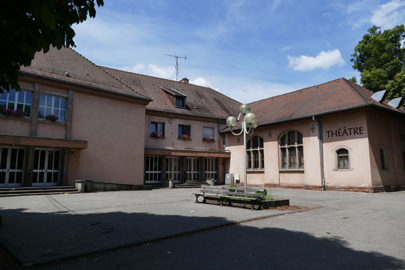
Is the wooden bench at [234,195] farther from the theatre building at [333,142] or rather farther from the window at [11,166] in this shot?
the window at [11,166]

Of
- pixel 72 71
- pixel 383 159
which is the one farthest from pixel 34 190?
pixel 383 159

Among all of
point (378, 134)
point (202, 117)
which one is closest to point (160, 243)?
point (378, 134)

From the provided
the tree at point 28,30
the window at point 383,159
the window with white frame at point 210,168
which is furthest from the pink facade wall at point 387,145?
the tree at point 28,30

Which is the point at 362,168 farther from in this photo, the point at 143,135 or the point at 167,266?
the point at 167,266

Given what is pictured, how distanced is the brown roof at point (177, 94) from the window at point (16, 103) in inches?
306

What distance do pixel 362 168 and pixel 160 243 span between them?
1431cm

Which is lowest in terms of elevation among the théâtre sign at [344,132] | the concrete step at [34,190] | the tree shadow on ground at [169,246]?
the tree shadow on ground at [169,246]

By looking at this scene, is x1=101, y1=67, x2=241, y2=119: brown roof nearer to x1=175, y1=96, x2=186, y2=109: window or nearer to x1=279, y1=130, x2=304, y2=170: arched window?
x1=175, y1=96, x2=186, y2=109: window

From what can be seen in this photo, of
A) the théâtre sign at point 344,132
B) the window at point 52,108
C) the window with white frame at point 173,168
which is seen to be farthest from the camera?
the window with white frame at point 173,168

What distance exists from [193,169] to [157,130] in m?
4.52

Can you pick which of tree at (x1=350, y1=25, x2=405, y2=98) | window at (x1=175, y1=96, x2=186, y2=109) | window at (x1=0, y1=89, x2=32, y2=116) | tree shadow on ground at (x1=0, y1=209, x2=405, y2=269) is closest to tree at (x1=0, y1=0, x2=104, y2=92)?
tree shadow on ground at (x1=0, y1=209, x2=405, y2=269)

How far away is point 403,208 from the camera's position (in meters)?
9.41

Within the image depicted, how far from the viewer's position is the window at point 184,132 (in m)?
23.0

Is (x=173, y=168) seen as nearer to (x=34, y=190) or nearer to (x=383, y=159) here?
(x=34, y=190)
